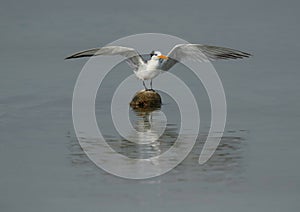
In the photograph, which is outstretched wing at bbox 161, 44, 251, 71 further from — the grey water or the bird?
the grey water

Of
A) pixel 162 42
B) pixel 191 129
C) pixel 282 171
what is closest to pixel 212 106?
pixel 191 129

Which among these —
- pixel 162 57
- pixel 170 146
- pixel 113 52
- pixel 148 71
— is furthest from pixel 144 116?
pixel 170 146

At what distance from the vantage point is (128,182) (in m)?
8.15

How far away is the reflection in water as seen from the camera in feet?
27.7

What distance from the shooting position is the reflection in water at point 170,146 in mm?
8438

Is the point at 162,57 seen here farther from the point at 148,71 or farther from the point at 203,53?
the point at 203,53

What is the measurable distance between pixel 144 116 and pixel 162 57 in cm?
139

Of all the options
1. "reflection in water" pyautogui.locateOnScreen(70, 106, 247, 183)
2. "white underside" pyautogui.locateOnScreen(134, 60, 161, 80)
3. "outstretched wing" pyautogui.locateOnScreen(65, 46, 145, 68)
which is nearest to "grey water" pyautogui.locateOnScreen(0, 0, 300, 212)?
"reflection in water" pyautogui.locateOnScreen(70, 106, 247, 183)

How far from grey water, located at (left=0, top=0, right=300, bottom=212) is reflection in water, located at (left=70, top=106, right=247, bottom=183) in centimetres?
2

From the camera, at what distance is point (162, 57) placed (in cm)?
1227

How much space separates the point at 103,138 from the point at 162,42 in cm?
548

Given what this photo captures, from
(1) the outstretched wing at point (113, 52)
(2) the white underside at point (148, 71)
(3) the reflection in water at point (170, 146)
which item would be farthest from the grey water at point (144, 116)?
(1) the outstretched wing at point (113, 52)

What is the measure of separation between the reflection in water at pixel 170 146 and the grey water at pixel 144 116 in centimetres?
2

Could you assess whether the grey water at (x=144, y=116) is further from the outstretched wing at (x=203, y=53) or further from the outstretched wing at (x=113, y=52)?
the outstretched wing at (x=113, y=52)
